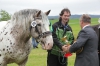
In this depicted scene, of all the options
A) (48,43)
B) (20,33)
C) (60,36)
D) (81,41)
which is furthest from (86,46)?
(20,33)

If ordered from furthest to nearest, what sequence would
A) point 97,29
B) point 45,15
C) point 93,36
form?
point 97,29 < point 45,15 < point 93,36

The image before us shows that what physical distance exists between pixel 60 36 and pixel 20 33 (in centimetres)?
109

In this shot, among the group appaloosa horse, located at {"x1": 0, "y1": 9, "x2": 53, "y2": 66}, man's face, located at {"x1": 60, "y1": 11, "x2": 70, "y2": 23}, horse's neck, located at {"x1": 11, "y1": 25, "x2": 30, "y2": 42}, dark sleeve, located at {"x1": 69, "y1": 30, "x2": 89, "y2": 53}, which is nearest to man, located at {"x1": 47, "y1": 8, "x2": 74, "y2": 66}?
man's face, located at {"x1": 60, "y1": 11, "x2": 70, "y2": 23}

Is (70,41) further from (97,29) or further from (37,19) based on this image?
(37,19)

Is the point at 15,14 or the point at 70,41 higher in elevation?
the point at 15,14

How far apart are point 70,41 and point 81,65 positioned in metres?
1.23

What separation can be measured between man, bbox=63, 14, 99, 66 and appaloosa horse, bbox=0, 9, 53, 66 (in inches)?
30.2

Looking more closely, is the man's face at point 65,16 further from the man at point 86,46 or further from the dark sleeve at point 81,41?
the dark sleeve at point 81,41

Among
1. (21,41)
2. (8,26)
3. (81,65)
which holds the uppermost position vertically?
(8,26)

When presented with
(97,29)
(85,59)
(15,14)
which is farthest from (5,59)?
(97,29)

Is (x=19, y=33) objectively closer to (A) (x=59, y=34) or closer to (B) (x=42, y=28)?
(B) (x=42, y=28)

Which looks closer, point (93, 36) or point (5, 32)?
point (93, 36)

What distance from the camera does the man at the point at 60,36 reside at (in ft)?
19.9

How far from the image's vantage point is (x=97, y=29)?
5.98 metres
